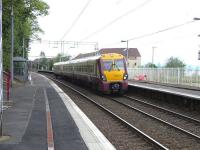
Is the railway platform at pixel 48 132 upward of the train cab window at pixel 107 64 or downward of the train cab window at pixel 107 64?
downward

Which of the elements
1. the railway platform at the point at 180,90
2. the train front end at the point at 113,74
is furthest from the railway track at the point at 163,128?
the train front end at the point at 113,74

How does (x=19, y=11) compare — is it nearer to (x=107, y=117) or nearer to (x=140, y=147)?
(x=107, y=117)

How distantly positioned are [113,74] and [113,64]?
2.83ft

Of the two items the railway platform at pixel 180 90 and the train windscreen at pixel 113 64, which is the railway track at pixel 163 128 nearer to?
the railway platform at pixel 180 90

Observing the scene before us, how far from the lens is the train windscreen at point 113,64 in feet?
103

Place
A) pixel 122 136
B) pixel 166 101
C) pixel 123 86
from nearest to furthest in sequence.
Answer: pixel 122 136, pixel 166 101, pixel 123 86

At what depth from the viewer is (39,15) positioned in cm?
3822

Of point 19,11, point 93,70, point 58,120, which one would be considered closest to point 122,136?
point 58,120

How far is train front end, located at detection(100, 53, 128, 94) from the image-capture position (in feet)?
102

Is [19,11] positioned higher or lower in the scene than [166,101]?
higher

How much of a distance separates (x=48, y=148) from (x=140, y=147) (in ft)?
9.12

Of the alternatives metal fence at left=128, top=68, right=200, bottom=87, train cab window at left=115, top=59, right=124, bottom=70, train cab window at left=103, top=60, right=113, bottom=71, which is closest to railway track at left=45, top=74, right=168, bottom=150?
train cab window at left=103, top=60, right=113, bottom=71

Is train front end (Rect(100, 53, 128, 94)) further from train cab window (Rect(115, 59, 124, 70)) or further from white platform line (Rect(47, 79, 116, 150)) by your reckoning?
white platform line (Rect(47, 79, 116, 150))

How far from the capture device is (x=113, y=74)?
3119 cm
